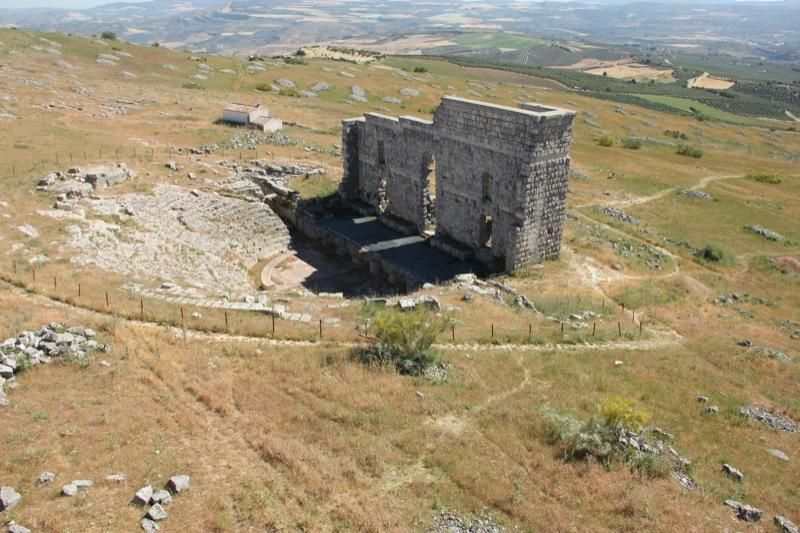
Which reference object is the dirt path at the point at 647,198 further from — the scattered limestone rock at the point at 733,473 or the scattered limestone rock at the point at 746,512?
the scattered limestone rock at the point at 746,512

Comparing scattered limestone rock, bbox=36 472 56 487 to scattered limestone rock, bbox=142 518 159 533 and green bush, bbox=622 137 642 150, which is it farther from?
green bush, bbox=622 137 642 150

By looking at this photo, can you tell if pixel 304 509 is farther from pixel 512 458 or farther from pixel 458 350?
pixel 458 350

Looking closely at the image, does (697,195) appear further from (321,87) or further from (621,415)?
(321,87)

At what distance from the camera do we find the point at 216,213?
38.3m

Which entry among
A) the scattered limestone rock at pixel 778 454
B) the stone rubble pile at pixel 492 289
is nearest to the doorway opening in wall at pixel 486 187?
the stone rubble pile at pixel 492 289

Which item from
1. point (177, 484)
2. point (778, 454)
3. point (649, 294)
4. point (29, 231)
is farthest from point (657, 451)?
point (29, 231)

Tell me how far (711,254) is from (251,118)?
125 feet

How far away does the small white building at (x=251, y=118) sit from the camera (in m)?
55.0

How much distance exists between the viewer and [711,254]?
131ft

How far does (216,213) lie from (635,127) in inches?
2932

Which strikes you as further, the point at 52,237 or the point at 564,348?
the point at 52,237

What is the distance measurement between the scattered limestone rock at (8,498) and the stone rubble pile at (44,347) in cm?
453

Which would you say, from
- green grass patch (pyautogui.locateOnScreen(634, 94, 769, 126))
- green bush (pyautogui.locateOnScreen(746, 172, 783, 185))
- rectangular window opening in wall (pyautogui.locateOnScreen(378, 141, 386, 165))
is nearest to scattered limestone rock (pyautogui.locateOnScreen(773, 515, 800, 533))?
rectangular window opening in wall (pyautogui.locateOnScreen(378, 141, 386, 165))

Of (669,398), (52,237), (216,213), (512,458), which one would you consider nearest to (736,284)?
(669,398)
